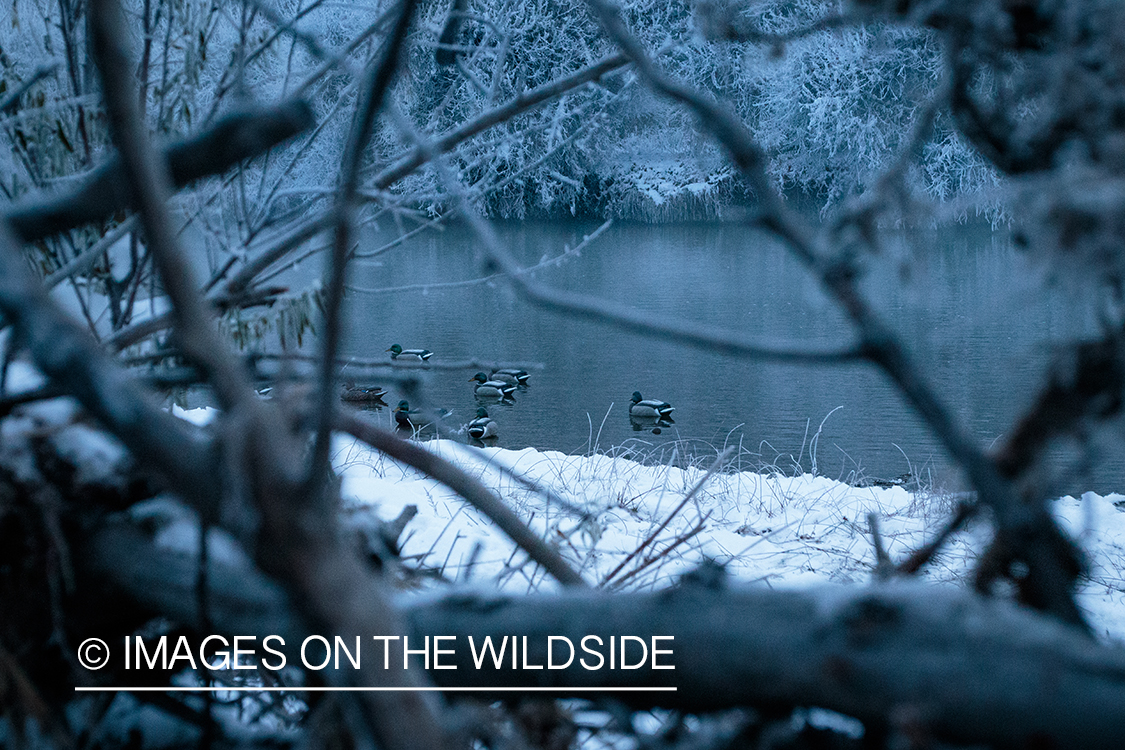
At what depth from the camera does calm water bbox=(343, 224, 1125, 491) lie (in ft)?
Answer: 21.6

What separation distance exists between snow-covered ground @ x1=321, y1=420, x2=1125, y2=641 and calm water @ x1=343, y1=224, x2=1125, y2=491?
0.69 meters

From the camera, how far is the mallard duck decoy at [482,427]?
7.09m

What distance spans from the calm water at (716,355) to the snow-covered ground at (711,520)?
69 centimetres

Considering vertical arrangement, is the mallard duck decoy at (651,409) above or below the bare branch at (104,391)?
above

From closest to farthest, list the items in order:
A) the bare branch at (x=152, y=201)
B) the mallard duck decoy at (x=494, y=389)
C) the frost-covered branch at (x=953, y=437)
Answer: the bare branch at (x=152, y=201)
the frost-covered branch at (x=953, y=437)
the mallard duck decoy at (x=494, y=389)

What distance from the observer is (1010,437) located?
31.4 inches

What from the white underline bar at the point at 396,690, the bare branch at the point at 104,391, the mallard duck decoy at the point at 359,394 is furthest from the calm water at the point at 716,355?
the bare branch at the point at 104,391

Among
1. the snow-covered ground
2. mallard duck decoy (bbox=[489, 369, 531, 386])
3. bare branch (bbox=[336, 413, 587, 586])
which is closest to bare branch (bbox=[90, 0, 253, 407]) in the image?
bare branch (bbox=[336, 413, 587, 586])

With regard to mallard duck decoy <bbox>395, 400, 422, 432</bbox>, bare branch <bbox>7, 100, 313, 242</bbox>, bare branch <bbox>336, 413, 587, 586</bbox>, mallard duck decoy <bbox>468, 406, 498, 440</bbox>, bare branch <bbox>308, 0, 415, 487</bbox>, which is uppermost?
mallard duck decoy <bbox>395, 400, 422, 432</bbox>

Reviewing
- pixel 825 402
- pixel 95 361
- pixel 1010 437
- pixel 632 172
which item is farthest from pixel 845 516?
pixel 632 172

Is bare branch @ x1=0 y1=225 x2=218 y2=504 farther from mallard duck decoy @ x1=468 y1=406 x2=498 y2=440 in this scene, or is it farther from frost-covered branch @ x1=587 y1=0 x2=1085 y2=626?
mallard duck decoy @ x1=468 y1=406 x2=498 y2=440

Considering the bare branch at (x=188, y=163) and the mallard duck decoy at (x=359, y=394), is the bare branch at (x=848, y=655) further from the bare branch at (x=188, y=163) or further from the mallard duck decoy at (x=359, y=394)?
the mallard duck decoy at (x=359, y=394)

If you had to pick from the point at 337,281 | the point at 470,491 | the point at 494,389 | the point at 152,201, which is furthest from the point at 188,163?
the point at 494,389

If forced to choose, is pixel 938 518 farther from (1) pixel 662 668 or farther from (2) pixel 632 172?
(2) pixel 632 172
